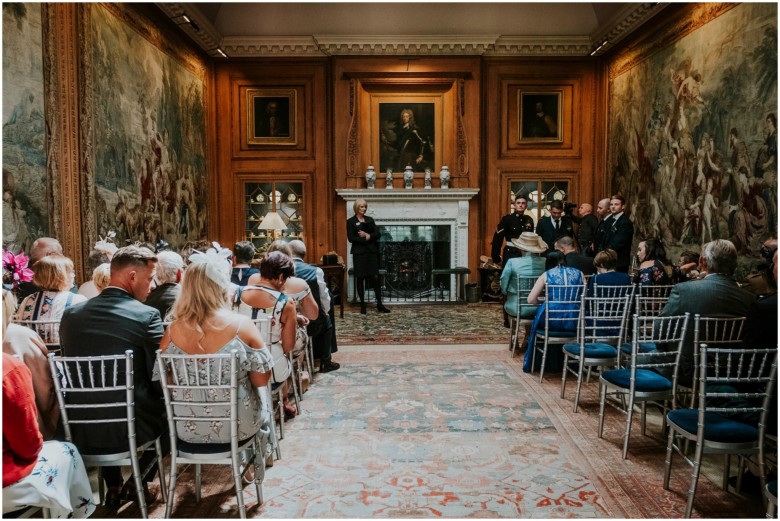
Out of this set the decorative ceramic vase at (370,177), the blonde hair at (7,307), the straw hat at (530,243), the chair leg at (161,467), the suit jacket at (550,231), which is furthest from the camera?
the decorative ceramic vase at (370,177)

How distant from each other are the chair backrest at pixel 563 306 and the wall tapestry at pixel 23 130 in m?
5.42

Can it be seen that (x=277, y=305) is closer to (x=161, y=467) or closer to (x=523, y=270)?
(x=161, y=467)

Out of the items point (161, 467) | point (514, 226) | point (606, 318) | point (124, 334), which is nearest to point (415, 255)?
point (514, 226)

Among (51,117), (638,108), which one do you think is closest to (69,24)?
(51,117)

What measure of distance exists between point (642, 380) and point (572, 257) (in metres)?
3.00

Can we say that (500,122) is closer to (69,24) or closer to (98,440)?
(69,24)

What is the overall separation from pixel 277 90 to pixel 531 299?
832 centimetres

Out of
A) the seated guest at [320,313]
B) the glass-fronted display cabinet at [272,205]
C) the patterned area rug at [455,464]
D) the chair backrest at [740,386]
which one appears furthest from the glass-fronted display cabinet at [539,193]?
the chair backrest at [740,386]

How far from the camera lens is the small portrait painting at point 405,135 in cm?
1193

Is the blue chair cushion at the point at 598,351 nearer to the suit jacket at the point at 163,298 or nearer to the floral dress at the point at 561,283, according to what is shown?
the floral dress at the point at 561,283

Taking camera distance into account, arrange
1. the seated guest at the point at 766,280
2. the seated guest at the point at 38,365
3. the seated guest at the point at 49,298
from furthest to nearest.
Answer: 1. the seated guest at the point at 766,280
2. the seated guest at the point at 49,298
3. the seated guest at the point at 38,365

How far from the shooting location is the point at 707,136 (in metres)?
7.90

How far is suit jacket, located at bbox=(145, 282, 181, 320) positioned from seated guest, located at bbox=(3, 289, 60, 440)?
92cm

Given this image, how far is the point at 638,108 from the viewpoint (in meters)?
10.1
